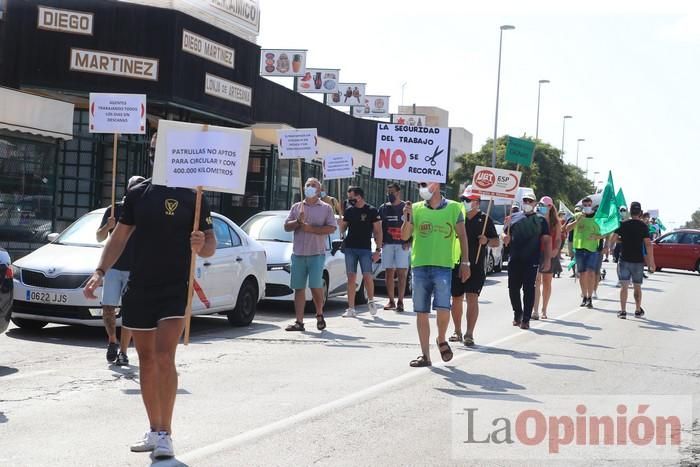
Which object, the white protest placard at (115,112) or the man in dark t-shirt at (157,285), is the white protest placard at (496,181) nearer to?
the white protest placard at (115,112)

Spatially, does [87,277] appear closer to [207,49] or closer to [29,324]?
[29,324]

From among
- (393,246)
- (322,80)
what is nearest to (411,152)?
(393,246)

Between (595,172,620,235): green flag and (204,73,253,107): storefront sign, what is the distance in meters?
10.7

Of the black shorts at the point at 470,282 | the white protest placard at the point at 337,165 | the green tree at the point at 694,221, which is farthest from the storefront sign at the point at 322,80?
the green tree at the point at 694,221

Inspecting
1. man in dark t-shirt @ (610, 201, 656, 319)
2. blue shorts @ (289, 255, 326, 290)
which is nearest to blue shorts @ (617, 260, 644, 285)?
man in dark t-shirt @ (610, 201, 656, 319)

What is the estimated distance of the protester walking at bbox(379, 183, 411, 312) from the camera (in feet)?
56.8

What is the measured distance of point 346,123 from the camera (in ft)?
132

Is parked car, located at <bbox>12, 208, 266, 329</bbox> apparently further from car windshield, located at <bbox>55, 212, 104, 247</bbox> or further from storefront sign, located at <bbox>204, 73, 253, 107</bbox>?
storefront sign, located at <bbox>204, 73, 253, 107</bbox>

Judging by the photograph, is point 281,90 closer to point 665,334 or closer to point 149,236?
point 665,334

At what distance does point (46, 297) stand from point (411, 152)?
17.3ft

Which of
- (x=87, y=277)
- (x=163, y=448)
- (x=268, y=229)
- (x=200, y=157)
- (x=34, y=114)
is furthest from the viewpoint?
(x=34, y=114)

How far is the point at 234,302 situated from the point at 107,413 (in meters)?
5.96

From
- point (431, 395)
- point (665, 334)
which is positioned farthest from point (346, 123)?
point (431, 395)

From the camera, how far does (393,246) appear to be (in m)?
17.4
